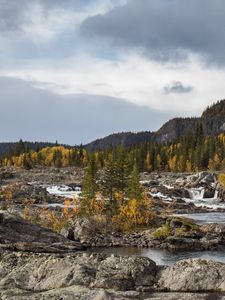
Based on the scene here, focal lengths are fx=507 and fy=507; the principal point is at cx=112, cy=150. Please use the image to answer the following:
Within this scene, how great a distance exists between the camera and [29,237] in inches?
2280

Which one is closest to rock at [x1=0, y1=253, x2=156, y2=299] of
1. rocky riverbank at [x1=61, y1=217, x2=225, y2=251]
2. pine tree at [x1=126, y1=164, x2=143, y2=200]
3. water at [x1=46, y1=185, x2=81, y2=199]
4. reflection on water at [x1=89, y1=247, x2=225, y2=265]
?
reflection on water at [x1=89, y1=247, x2=225, y2=265]

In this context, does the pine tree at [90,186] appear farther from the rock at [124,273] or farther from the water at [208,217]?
the rock at [124,273]

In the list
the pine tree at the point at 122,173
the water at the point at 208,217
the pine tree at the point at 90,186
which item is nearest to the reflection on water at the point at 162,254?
the pine tree at the point at 90,186

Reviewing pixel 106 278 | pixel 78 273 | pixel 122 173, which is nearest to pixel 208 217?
pixel 122 173

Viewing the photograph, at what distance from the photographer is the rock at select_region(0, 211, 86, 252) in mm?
52359

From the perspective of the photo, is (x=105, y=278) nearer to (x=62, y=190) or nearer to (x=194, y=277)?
(x=194, y=277)

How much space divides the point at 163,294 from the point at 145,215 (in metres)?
47.9

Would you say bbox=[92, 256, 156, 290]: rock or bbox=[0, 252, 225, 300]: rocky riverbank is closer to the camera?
bbox=[0, 252, 225, 300]: rocky riverbank

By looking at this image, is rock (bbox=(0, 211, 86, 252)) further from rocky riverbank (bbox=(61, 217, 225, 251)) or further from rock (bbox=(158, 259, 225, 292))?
rock (bbox=(158, 259, 225, 292))

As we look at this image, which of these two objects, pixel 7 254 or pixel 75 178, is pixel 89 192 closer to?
pixel 7 254

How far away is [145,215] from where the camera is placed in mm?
77562

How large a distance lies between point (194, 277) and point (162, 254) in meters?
26.6

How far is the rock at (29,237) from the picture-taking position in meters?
52.4

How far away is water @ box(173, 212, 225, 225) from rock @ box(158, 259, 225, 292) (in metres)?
49.2
